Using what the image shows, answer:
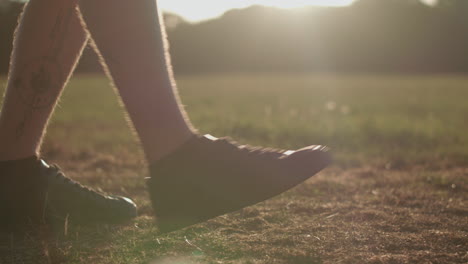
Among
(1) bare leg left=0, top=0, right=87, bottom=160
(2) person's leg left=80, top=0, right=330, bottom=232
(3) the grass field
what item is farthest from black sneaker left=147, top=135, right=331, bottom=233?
(1) bare leg left=0, top=0, right=87, bottom=160

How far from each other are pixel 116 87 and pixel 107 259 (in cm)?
48

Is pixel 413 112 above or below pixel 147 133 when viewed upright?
below

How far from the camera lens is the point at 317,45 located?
39844mm

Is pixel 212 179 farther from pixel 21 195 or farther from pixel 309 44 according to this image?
pixel 309 44

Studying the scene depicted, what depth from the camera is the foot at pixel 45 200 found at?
5.86ft

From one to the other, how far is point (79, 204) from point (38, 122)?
32 cm

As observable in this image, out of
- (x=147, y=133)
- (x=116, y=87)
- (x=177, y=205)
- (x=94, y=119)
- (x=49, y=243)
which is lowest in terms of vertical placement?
(x=94, y=119)

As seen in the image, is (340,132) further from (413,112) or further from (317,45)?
(317,45)

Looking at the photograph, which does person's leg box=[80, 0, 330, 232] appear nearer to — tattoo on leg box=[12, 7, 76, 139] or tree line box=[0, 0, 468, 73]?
tattoo on leg box=[12, 7, 76, 139]

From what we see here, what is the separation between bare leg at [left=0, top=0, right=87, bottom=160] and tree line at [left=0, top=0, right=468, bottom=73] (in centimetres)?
3132

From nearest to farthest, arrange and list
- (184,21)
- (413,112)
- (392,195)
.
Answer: (392,195)
(413,112)
(184,21)

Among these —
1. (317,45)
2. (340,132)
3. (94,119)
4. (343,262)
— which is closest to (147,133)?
(343,262)

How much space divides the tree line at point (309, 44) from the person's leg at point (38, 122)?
31.3 metres

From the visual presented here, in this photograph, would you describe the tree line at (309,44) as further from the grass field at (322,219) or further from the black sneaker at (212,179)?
the black sneaker at (212,179)
